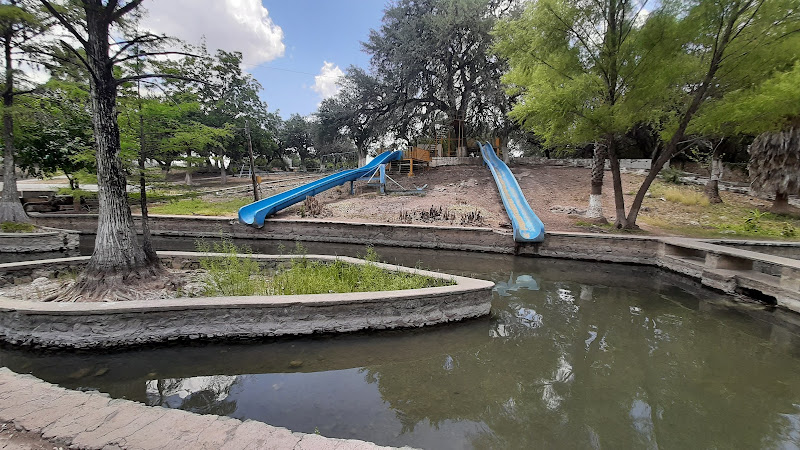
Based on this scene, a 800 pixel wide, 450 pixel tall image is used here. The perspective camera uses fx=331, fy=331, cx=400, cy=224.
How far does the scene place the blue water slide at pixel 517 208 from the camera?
367 inches

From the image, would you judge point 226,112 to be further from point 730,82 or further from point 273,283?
point 730,82

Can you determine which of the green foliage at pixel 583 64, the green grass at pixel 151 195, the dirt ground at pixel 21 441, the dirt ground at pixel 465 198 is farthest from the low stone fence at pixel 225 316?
the dirt ground at pixel 465 198

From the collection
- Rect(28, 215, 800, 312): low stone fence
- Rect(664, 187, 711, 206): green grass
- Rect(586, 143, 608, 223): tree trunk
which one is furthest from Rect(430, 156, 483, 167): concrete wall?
Rect(28, 215, 800, 312): low stone fence

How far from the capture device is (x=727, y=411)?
313cm

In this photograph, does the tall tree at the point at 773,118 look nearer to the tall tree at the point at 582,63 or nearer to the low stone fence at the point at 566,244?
the tall tree at the point at 582,63

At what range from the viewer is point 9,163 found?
A: 9.33 meters

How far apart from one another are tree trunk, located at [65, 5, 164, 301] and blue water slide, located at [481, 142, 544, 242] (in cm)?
855

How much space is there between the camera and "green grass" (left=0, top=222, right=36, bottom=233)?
883 centimetres

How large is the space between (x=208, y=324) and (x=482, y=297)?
145 inches

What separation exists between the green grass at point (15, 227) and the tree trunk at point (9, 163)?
2.81 ft

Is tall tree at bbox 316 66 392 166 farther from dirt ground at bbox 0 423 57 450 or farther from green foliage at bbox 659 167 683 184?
dirt ground at bbox 0 423 57 450

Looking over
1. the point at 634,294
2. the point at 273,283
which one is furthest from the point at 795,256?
the point at 273,283

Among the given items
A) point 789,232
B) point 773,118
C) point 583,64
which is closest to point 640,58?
point 583,64

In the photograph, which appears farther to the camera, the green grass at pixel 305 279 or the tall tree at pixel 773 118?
the tall tree at pixel 773 118
